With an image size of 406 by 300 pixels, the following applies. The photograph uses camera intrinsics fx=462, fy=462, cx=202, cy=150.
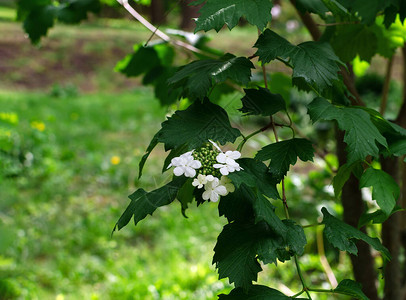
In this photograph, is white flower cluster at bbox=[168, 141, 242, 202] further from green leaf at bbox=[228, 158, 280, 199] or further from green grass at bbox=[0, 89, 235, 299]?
green grass at bbox=[0, 89, 235, 299]

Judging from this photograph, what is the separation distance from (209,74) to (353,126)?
24 centimetres

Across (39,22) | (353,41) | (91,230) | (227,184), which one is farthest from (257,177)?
(91,230)

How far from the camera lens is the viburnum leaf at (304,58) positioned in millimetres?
708

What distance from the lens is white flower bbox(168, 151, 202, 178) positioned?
64cm

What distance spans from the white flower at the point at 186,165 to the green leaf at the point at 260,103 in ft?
0.53

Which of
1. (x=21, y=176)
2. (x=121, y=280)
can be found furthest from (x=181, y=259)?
(x=21, y=176)

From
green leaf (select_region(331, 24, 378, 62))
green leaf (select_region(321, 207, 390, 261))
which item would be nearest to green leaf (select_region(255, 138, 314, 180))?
green leaf (select_region(321, 207, 390, 261))

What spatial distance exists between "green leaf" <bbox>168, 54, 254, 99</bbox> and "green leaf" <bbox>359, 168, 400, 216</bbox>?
0.85 ft

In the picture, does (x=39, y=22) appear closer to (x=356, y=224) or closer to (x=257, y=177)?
(x=257, y=177)

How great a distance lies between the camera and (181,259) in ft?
8.55

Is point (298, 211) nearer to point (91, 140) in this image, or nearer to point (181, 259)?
point (181, 259)

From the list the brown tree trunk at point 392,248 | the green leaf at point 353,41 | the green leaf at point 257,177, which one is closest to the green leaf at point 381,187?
the green leaf at point 257,177

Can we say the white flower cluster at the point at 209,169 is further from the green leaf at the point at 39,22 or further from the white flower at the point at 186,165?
the green leaf at the point at 39,22

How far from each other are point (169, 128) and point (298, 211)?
270 centimetres
